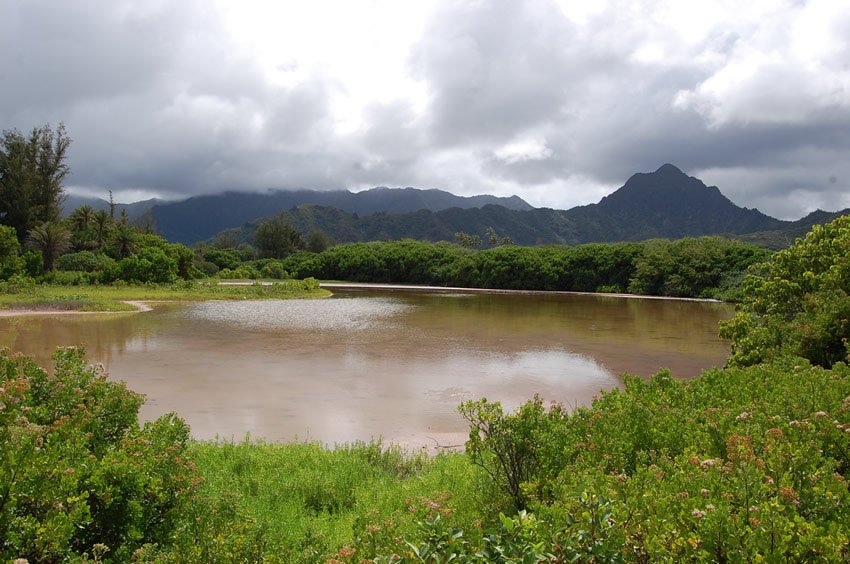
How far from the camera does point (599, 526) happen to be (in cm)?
254

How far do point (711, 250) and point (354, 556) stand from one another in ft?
191

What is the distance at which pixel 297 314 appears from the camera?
30500 mm

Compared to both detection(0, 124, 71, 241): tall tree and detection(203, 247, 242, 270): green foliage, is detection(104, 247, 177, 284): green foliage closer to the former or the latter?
detection(0, 124, 71, 241): tall tree

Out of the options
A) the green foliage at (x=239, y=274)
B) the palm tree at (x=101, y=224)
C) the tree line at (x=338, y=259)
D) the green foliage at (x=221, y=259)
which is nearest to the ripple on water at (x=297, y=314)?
the tree line at (x=338, y=259)

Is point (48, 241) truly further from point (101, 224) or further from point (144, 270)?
point (101, 224)

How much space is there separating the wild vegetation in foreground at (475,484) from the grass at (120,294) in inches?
1045

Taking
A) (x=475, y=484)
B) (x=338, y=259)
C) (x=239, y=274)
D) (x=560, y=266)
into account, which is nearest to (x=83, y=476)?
(x=475, y=484)

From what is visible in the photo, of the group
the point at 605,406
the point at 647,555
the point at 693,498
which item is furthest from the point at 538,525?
the point at 605,406

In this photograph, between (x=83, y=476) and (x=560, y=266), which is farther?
(x=560, y=266)

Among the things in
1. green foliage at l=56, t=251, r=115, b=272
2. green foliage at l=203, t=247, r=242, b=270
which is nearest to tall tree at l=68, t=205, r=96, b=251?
green foliage at l=56, t=251, r=115, b=272

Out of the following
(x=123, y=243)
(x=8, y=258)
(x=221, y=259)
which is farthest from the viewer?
(x=221, y=259)

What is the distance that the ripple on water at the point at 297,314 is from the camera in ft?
83.1

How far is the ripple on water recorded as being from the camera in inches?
997

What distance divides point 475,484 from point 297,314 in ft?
85.3
